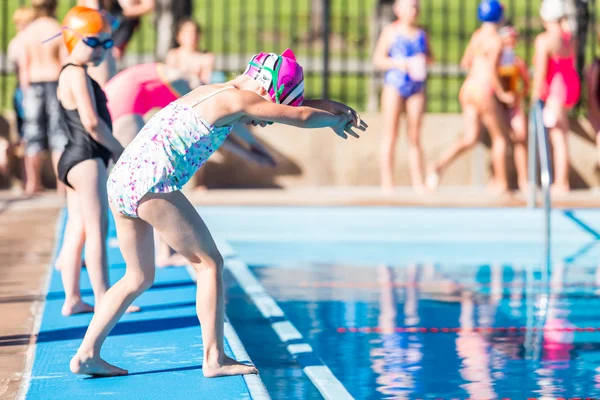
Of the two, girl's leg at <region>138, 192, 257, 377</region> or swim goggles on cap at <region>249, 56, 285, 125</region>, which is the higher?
swim goggles on cap at <region>249, 56, 285, 125</region>

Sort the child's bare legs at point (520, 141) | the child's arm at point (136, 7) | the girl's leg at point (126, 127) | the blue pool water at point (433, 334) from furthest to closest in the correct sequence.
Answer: the child's bare legs at point (520, 141) → the child's arm at point (136, 7) → the girl's leg at point (126, 127) → the blue pool water at point (433, 334)

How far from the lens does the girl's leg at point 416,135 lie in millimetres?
13195

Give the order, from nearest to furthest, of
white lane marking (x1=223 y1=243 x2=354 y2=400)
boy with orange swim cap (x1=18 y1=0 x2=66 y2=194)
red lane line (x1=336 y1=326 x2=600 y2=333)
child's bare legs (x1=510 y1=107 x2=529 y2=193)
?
white lane marking (x1=223 y1=243 x2=354 y2=400), red lane line (x1=336 y1=326 x2=600 y2=333), boy with orange swim cap (x1=18 y1=0 x2=66 y2=194), child's bare legs (x1=510 y1=107 x2=529 y2=193)

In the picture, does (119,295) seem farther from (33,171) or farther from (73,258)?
(33,171)

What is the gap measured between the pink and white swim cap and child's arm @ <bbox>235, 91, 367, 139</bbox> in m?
0.07

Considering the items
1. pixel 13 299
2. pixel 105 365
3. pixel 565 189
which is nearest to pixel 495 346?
pixel 105 365

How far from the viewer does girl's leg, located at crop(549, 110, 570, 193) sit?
13273mm

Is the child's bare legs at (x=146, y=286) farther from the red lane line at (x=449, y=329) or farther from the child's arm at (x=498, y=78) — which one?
the child's arm at (x=498, y=78)

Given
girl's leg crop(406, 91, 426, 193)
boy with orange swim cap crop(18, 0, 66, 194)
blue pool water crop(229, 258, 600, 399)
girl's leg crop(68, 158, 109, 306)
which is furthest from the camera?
girl's leg crop(406, 91, 426, 193)

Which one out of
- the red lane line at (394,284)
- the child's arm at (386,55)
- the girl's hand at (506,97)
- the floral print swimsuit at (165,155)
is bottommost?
the red lane line at (394,284)

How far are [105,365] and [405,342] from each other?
6.49 feet

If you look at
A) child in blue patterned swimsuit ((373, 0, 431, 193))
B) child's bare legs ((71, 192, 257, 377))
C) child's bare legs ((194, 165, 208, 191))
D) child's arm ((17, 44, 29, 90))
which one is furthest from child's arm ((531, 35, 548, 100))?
child's bare legs ((71, 192, 257, 377))

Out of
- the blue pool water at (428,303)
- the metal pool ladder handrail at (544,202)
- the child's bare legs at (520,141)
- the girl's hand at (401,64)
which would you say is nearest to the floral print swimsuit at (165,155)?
the blue pool water at (428,303)

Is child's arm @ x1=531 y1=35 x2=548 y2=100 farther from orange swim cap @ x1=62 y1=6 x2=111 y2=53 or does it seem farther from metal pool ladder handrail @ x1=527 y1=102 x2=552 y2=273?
orange swim cap @ x1=62 y1=6 x2=111 y2=53
